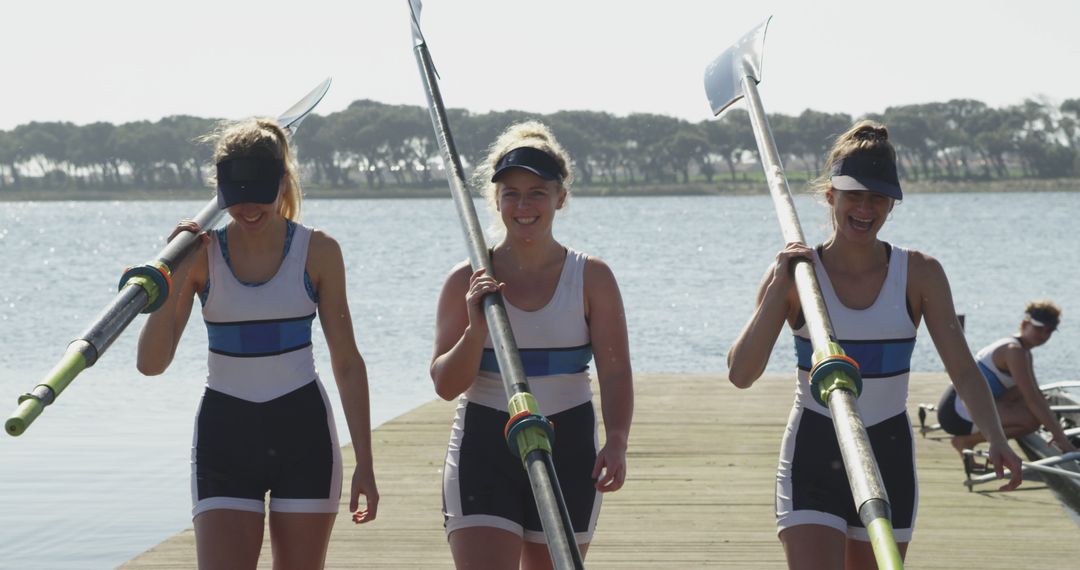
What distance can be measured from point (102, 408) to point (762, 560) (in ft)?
35.8

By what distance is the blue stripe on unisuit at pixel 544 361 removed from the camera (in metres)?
3.89

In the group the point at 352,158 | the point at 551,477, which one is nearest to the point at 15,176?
the point at 352,158

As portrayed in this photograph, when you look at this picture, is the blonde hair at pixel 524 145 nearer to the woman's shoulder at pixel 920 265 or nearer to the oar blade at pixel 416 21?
the oar blade at pixel 416 21

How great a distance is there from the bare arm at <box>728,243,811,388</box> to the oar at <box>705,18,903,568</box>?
0.25m

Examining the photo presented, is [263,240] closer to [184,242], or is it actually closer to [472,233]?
[184,242]

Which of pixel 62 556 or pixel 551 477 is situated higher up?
pixel 551 477

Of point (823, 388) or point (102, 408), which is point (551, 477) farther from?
point (102, 408)

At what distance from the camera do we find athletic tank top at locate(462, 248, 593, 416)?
388 cm

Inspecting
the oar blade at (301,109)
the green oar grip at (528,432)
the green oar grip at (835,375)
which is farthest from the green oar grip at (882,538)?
the oar blade at (301,109)

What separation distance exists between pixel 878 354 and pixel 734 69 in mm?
997

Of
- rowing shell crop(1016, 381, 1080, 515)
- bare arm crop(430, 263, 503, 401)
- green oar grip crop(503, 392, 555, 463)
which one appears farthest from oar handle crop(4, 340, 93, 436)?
rowing shell crop(1016, 381, 1080, 515)

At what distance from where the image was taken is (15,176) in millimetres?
104438

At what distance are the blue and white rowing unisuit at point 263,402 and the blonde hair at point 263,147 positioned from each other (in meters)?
0.13

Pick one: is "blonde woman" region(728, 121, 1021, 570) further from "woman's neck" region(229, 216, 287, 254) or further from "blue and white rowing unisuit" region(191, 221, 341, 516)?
"woman's neck" region(229, 216, 287, 254)
